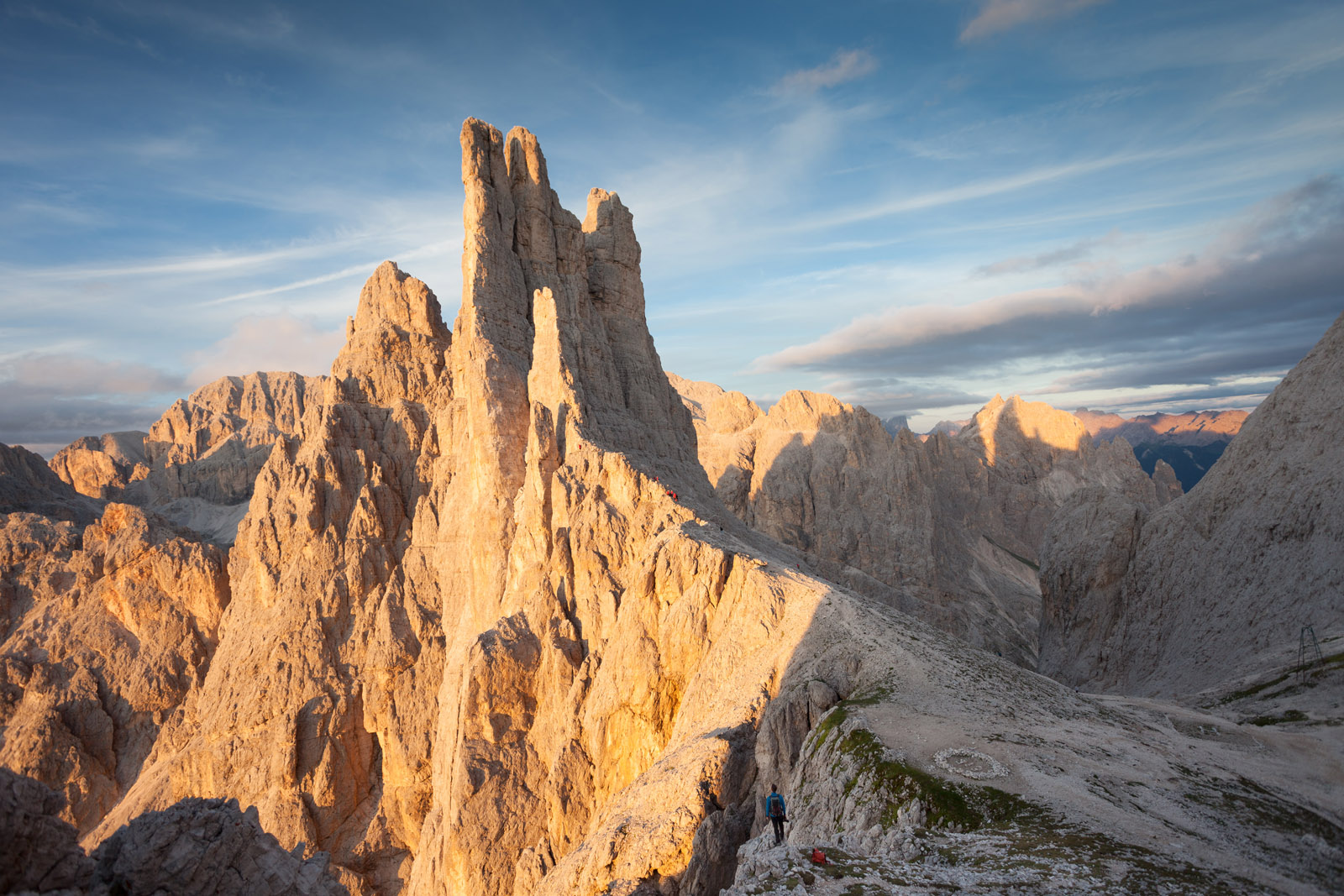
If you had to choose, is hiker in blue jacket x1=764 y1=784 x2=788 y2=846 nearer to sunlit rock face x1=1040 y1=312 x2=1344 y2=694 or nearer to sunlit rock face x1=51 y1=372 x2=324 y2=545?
sunlit rock face x1=1040 y1=312 x2=1344 y2=694

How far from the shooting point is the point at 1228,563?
49812mm

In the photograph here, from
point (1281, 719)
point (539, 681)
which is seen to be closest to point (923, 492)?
point (1281, 719)

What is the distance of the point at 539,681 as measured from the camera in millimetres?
45594

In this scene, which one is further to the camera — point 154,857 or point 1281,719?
point 1281,719

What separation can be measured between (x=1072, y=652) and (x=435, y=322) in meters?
75.1

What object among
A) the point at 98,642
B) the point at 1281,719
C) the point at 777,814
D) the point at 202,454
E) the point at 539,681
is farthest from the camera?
the point at 202,454

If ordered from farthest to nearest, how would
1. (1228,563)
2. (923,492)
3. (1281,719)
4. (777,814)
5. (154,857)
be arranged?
(923,492), (1228,563), (1281,719), (777,814), (154,857)

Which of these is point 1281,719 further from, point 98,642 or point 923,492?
point 98,642

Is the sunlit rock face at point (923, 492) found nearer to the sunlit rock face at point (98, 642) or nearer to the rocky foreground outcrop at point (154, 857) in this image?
the rocky foreground outcrop at point (154, 857)

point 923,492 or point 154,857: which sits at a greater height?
point 154,857

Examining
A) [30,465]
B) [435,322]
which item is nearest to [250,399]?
[30,465]

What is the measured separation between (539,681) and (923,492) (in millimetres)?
85258

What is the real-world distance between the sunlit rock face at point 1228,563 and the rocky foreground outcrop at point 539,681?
15.0 m

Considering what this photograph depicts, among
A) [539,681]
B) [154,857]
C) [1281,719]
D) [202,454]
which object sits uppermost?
[202,454]
